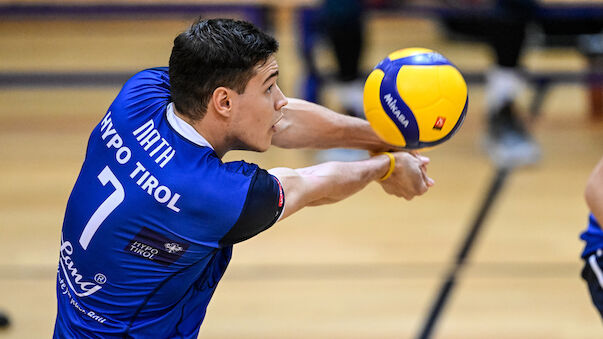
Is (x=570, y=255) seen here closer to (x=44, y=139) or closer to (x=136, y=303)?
(x=136, y=303)

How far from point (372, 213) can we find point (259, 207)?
282 centimetres

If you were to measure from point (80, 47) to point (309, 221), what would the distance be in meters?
5.46

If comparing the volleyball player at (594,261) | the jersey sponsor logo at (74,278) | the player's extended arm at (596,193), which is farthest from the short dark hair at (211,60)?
the volleyball player at (594,261)

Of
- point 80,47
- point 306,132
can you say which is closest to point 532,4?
point 306,132

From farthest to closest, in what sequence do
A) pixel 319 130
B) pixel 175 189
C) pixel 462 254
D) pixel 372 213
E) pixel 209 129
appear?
1. pixel 372 213
2. pixel 462 254
3. pixel 319 130
4. pixel 209 129
5. pixel 175 189

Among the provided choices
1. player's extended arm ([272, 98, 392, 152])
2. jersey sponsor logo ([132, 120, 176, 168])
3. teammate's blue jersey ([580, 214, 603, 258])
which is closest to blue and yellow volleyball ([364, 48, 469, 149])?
player's extended arm ([272, 98, 392, 152])

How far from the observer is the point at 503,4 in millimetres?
5391

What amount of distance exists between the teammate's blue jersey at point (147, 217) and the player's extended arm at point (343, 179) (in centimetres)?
11

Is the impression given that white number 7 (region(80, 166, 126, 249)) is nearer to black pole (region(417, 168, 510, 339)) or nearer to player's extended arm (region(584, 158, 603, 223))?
player's extended arm (region(584, 158, 603, 223))

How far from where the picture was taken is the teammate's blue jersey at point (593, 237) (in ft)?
8.20

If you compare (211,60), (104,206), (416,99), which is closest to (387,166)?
(416,99)

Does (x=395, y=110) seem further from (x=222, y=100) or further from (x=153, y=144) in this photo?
(x=153, y=144)

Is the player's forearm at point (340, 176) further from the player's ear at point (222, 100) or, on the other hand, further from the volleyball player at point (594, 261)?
the volleyball player at point (594, 261)

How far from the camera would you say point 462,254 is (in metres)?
4.17
